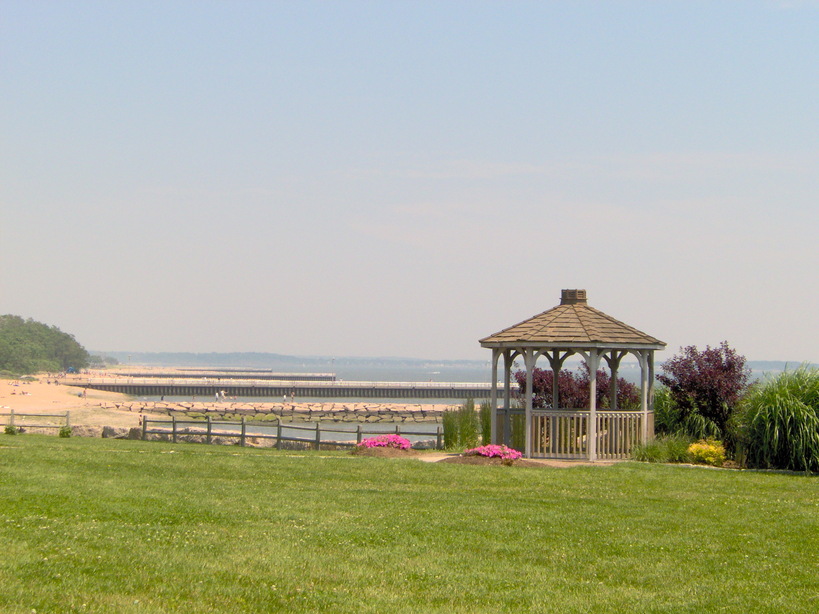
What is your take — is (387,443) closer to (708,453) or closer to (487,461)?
(487,461)

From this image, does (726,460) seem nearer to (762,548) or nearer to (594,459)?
(594,459)

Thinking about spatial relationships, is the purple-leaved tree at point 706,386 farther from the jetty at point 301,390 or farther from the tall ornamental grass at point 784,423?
the jetty at point 301,390

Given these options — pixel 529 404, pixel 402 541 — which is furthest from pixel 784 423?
pixel 402 541

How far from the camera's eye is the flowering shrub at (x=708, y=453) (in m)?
21.8

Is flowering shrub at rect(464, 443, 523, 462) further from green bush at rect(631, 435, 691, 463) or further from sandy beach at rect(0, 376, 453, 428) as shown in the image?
sandy beach at rect(0, 376, 453, 428)

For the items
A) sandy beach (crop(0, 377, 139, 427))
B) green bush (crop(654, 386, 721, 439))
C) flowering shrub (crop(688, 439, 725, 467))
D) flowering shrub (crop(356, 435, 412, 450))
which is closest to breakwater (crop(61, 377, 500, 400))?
sandy beach (crop(0, 377, 139, 427))

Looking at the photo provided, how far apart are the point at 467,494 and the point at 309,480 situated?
11.2 ft

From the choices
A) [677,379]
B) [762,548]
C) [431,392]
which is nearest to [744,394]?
[677,379]

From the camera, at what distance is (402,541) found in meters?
11.7

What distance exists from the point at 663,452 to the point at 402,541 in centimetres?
1241

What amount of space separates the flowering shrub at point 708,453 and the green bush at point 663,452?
19cm

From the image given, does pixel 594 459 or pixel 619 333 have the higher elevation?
pixel 619 333

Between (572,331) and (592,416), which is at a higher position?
(572,331)

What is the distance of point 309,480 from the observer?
17844 mm
